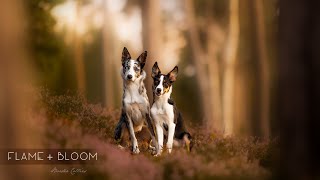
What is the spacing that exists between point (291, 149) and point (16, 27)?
177 inches

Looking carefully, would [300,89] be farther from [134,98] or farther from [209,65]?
[209,65]

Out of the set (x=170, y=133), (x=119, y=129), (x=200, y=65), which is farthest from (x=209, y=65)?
(x=170, y=133)

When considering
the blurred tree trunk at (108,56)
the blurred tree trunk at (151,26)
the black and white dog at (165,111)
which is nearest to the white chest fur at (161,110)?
the black and white dog at (165,111)

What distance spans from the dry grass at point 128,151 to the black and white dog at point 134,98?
0.37 metres

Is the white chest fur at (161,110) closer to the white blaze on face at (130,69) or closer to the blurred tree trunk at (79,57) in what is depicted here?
the white blaze on face at (130,69)

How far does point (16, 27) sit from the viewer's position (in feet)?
28.6

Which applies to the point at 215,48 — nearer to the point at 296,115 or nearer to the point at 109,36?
the point at 109,36

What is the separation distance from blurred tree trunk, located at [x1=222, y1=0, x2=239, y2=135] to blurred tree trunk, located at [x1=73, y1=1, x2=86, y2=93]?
4.23 m

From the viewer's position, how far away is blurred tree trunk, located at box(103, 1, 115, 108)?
1382cm

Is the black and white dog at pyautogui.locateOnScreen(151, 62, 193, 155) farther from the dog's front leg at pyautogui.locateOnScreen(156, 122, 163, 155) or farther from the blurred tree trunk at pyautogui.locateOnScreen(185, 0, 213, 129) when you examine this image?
the blurred tree trunk at pyautogui.locateOnScreen(185, 0, 213, 129)

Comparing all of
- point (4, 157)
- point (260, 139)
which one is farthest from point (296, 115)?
point (4, 157)

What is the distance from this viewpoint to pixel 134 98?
9.30 metres

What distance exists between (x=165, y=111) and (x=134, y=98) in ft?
1.79

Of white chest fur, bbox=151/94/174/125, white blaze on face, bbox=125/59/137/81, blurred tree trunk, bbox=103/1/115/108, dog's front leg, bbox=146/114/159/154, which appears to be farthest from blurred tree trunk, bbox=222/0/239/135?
white blaze on face, bbox=125/59/137/81
